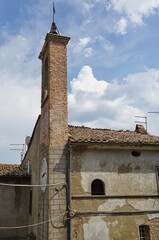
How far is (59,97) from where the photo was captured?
37.8 feet

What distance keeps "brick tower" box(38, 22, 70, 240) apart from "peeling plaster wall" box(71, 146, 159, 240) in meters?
0.52

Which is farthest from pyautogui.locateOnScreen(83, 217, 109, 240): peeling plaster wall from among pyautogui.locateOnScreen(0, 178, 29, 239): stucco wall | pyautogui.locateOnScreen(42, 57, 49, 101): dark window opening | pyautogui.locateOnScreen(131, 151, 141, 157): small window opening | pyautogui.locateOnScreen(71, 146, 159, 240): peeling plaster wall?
pyautogui.locateOnScreen(42, 57, 49, 101): dark window opening

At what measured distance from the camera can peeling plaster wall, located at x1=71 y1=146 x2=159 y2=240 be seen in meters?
10.2

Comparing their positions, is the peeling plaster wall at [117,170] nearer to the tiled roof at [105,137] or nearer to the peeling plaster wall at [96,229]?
the tiled roof at [105,137]

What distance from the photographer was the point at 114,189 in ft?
35.2

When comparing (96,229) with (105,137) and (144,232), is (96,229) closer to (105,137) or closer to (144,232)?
(144,232)

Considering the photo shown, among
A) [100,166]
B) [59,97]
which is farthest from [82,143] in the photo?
[59,97]

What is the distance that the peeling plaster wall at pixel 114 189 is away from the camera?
10156mm

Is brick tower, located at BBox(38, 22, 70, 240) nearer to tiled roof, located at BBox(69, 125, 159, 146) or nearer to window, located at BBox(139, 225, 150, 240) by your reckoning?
tiled roof, located at BBox(69, 125, 159, 146)

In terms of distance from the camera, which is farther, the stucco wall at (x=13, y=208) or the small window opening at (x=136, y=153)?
the stucco wall at (x=13, y=208)

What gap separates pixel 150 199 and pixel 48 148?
4713 millimetres

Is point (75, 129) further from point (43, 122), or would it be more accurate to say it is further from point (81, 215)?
point (81, 215)

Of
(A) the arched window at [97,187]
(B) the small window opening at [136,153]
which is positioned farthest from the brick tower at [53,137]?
(B) the small window opening at [136,153]

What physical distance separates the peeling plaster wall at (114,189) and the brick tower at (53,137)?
52cm
